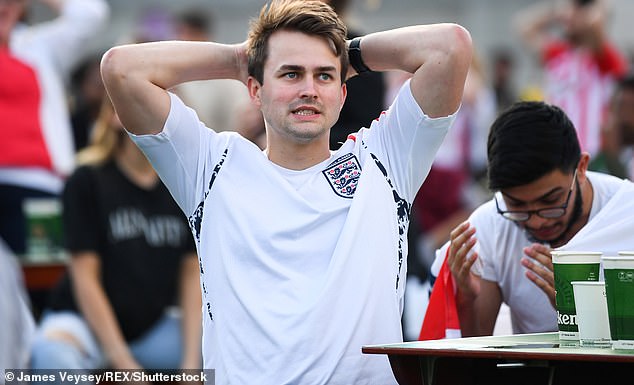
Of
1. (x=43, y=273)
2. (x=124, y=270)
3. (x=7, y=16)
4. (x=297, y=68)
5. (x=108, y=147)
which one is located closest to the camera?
(x=297, y=68)

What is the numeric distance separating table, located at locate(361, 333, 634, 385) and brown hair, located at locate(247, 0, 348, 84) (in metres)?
0.98

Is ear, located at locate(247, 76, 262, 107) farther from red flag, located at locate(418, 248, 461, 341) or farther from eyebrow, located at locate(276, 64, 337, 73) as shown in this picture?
red flag, located at locate(418, 248, 461, 341)

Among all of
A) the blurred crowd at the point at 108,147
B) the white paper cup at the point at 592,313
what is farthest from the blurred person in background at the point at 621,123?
the white paper cup at the point at 592,313

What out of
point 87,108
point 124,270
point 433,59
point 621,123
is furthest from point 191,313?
point 87,108

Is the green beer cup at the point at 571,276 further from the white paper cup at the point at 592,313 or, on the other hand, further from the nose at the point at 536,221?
the nose at the point at 536,221

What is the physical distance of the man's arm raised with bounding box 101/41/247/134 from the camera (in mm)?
3699

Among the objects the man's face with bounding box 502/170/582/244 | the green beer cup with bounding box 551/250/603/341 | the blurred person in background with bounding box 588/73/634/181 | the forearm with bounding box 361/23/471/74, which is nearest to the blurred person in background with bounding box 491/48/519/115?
the blurred person in background with bounding box 588/73/634/181

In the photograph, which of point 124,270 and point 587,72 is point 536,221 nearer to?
point 124,270

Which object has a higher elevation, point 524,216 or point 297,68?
point 297,68

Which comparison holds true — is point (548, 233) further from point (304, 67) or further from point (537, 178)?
point (304, 67)

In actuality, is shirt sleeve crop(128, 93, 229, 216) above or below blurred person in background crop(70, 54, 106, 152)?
below

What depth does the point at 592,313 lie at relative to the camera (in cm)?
328

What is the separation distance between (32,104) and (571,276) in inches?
175

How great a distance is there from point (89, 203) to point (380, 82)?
1533 millimetres
